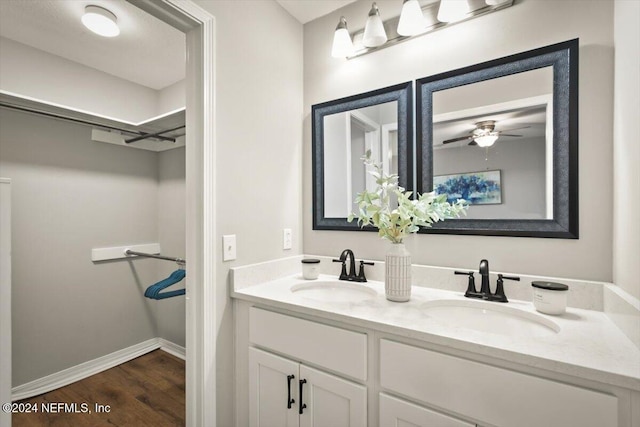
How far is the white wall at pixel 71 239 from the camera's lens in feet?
6.67

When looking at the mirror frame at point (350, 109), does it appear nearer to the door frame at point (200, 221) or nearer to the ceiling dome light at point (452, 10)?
the ceiling dome light at point (452, 10)

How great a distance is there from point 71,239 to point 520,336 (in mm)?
2863

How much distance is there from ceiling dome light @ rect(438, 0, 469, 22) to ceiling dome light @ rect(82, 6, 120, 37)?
71.3 inches

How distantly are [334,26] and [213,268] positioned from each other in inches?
61.2

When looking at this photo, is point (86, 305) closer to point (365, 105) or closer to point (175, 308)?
point (175, 308)

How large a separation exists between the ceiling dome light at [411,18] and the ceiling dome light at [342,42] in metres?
0.30

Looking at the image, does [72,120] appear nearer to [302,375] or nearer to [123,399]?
[123,399]

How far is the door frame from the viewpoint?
129 centimetres

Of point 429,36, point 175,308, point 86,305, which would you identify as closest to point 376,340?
point 429,36

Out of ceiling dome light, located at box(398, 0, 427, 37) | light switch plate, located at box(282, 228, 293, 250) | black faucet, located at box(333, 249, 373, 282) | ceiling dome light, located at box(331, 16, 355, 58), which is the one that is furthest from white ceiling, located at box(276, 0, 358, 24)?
black faucet, located at box(333, 249, 373, 282)

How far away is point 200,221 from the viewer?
4.26ft

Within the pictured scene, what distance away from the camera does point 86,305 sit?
2359 mm

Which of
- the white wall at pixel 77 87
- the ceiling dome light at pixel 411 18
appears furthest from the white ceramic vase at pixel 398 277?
the white wall at pixel 77 87

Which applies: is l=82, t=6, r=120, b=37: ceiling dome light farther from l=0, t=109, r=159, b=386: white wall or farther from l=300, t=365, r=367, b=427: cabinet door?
l=300, t=365, r=367, b=427: cabinet door
